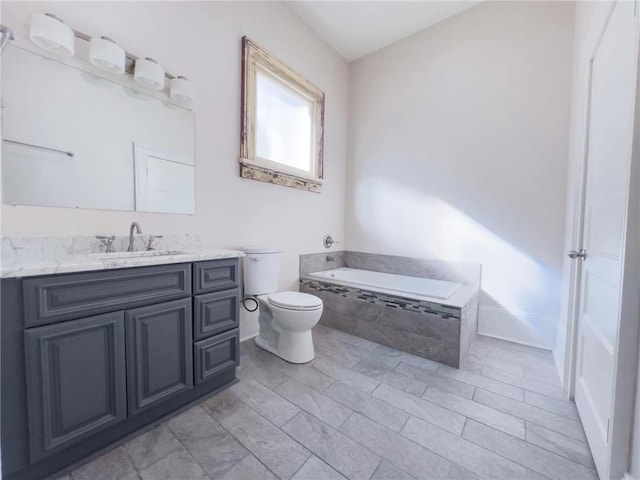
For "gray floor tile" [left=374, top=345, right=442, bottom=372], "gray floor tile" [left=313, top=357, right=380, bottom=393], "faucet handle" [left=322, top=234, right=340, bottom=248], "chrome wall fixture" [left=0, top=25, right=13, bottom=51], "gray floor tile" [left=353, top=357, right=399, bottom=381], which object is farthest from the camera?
"faucet handle" [left=322, top=234, right=340, bottom=248]

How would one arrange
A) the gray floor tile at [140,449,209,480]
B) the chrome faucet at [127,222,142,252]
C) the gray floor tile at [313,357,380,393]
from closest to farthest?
the gray floor tile at [140,449,209,480] → the chrome faucet at [127,222,142,252] → the gray floor tile at [313,357,380,393]

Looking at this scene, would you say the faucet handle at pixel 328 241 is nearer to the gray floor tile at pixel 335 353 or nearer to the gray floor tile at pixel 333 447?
the gray floor tile at pixel 335 353

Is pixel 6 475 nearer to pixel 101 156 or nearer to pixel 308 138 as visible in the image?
pixel 101 156

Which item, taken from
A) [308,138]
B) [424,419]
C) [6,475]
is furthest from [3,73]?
[424,419]

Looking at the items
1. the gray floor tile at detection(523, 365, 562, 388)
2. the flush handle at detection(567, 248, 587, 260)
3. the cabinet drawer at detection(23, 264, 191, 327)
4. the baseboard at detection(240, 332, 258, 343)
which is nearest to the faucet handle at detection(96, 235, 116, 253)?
the cabinet drawer at detection(23, 264, 191, 327)

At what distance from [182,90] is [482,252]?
Result: 2.77m

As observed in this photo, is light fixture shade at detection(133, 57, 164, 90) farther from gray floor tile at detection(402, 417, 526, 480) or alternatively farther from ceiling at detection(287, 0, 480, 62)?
gray floor tile at detection(402, 417, 526, 480)

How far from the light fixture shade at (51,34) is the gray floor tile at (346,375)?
7.44ft

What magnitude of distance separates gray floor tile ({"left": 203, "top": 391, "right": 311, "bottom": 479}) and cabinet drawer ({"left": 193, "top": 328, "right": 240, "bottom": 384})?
163mm

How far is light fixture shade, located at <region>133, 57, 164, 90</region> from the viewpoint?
1.52m

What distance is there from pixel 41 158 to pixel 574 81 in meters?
3.46

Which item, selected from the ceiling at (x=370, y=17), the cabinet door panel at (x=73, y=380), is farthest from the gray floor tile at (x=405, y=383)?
the ceiling at (x=370, y=17)

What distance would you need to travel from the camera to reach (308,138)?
9.35 feet

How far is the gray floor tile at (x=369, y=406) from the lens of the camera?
1.33 metres
